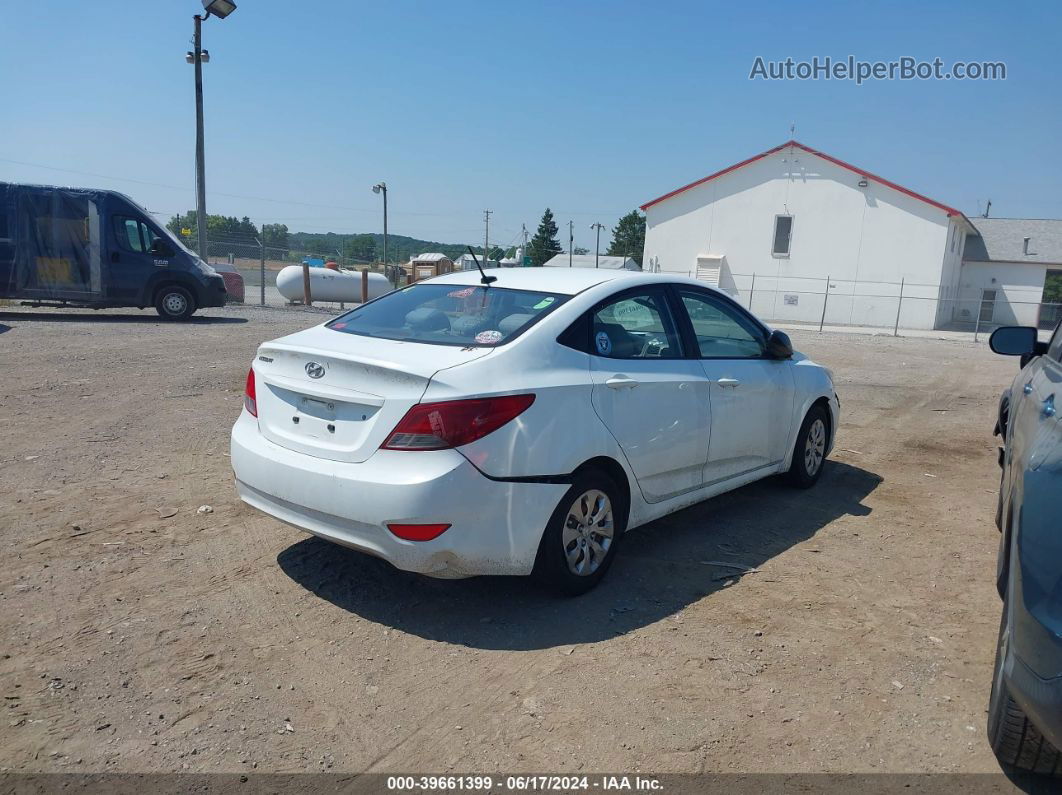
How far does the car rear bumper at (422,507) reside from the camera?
139 inches

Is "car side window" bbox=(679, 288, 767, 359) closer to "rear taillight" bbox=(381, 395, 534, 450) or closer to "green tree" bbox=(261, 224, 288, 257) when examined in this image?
"rear taillight" bbox=(381, 395, 534, 450)

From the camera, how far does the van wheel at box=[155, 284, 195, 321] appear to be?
17.3 metres

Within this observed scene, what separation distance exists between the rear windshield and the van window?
14.3 meters

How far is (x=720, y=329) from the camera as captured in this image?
5316 mm

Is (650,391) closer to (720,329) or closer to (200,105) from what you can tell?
(720,329)

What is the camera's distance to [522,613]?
4.02 metres

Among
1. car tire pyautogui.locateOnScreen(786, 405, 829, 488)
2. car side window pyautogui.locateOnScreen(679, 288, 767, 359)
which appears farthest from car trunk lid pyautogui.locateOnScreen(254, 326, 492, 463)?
car tire pyautogui.locateOnScreen(786, 405, 829, 488)

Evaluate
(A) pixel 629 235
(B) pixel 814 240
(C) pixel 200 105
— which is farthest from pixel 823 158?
(A) pixel 629 235

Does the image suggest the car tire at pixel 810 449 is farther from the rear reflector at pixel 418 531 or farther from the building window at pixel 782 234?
the building window at pixel 782 234

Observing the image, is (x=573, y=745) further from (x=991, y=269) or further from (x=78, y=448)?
(x=991, y=269)

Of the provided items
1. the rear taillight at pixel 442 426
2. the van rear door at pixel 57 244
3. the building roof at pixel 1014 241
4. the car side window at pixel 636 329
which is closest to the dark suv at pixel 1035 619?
the car side window at pixel 636 329

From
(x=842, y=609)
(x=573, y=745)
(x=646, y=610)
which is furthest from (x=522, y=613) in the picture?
(x=842, y=609)

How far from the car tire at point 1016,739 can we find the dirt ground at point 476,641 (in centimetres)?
18

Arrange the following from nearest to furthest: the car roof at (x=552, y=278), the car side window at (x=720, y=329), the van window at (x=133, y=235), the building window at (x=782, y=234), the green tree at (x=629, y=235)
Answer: the car roof at (x=552, y=278) → the car side window at (x=720, y=329) → the van window at (x=133, y=235) → the building window at (x=782, y=234) → the green tree at (x=629, y=235)
